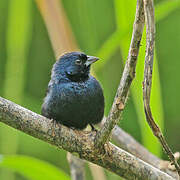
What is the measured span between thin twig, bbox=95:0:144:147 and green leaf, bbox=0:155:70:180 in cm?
48

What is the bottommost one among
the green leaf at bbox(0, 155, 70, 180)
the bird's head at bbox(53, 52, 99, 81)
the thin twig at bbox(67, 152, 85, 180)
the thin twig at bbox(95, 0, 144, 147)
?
the thin twig at bbox(67, 152, 85, 180)

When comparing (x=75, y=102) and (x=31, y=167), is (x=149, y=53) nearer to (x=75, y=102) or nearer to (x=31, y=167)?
(x=31, y=167)

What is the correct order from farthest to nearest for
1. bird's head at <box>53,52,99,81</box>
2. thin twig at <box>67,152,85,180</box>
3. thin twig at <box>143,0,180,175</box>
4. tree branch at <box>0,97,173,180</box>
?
bird's head at <box>53,52,99,81</box>, thin twig at <box>67,152,85,180</box>, tree branch at <box>0,97,173,180</box>, thin twig at <box>143,0,180,175</box>

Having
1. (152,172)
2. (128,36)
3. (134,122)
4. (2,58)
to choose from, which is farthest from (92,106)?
(2,58)

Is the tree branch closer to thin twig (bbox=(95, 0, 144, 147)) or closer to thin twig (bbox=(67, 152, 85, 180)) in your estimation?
thin twig (bbox=(95, 0, 144, 147))

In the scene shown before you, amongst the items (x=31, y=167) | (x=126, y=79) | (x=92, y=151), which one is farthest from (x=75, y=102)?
(x=126, y=79)

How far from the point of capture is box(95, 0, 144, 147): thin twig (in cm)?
184

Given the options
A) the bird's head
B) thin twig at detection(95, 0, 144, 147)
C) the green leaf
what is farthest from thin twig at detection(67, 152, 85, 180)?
thin twig at detection(95, 0, 144, 147)

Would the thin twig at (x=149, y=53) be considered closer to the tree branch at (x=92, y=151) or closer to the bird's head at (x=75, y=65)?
the tree branch at (x=92, y=151)

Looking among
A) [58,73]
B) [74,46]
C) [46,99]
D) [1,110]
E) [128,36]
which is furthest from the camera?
[58,73]

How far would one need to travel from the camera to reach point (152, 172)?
97.0 inches

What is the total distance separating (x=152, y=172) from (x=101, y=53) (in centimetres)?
80

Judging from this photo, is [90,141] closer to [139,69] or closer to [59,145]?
[59,145]

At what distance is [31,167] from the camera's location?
106 inches
